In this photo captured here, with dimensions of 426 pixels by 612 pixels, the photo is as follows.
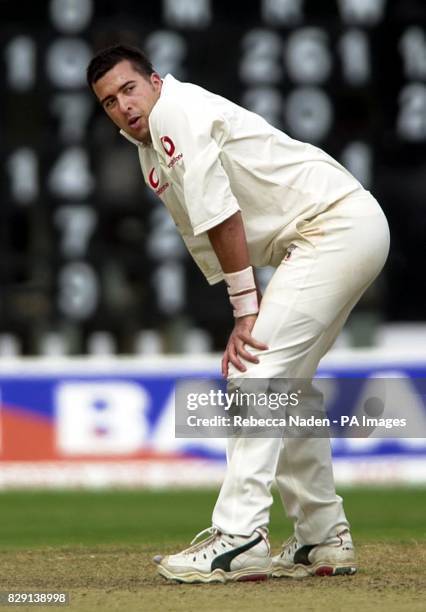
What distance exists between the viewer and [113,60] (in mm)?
4938

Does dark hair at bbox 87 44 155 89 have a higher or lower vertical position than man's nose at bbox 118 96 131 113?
higher

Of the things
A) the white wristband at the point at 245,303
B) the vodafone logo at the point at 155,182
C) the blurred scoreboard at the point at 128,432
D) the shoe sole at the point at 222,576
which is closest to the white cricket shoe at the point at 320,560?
the shoe sole at the point at 222,576

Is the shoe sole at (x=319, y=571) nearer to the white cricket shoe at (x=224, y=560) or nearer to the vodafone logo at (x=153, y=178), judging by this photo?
the white cricket shoe at (x=224, y=560)

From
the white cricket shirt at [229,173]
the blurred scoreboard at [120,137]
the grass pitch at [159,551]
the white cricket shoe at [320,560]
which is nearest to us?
the grass pitch at [159,551]

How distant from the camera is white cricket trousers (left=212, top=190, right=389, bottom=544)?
4.70 metres

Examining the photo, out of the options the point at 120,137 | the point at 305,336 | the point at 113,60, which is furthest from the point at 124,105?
the point at 120,137

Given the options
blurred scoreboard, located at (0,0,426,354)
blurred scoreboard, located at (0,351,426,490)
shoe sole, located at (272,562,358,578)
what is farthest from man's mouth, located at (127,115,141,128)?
blurred scoreboard, located at (0,351,426,490)

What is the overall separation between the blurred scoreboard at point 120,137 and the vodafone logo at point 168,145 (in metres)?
5.26

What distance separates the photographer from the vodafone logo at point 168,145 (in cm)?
475

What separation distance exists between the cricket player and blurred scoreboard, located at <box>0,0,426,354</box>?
508 centimetres

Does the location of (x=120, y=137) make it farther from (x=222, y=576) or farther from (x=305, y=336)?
(x=222, y=576)

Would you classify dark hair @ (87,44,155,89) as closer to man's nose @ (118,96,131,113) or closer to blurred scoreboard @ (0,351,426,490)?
man's nose @ (118,96,131,113)

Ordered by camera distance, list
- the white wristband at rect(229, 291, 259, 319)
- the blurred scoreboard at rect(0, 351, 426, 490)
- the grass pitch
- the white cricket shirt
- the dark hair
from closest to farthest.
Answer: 1. the grass pitch
2. the white cricket shirt
3. the white wristband at rect(229, 291, 259, 319)
4. the dark hair
5. the blurred scoreboard at rect(0, 351, 426, 490)

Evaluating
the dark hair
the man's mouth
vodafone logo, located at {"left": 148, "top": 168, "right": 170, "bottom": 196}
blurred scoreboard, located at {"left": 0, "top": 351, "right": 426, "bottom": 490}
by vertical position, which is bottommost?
blurred scoreboard, located at {"left": 0, "top": 351, "right": 426, "bottom": 490}
